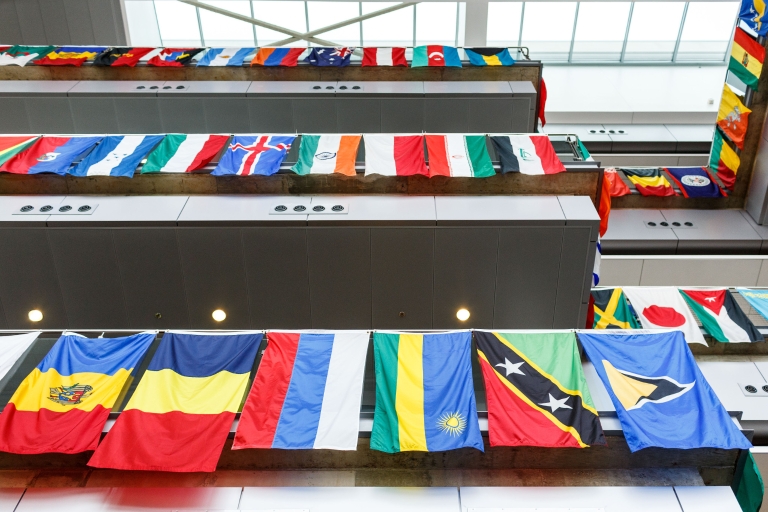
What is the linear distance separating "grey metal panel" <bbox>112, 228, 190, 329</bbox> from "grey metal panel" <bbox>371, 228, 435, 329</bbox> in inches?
159

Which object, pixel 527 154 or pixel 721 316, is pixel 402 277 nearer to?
pixel 527 154

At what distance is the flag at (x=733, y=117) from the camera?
18.0 meters

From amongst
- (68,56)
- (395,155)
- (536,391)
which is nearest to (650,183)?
(395,155)

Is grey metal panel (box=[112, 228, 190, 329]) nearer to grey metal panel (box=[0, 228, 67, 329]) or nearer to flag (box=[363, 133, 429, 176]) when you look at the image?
grey metal panel (box=[0, 228, 67, 329])

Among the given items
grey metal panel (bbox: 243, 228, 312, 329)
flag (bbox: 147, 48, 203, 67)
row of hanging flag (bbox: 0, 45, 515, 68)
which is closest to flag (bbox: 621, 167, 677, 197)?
row of hanging flag (bbox: 0, 45, 515, 68)

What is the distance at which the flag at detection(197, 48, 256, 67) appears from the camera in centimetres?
2021

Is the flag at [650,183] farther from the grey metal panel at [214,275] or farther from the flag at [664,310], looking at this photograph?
the grey metal panel at [214,275]

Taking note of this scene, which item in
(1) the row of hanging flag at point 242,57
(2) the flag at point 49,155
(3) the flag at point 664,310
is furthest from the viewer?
(1) the row of hanging flag at point 242,57

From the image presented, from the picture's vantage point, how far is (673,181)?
1916 cm

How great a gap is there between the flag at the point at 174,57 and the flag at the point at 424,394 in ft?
46.6

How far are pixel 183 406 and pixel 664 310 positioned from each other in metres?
9.40

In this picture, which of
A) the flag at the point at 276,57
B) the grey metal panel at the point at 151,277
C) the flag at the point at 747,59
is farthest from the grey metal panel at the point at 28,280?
the flag at the point at 747,59

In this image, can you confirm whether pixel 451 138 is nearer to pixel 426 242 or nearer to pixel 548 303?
pixel 426 242

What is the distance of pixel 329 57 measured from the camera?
2038 centimetres
